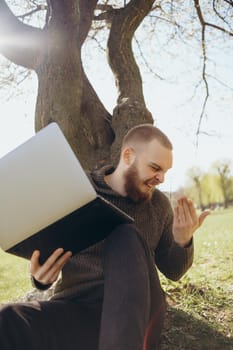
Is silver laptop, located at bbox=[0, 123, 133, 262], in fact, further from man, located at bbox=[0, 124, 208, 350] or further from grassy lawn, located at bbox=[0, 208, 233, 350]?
grassy lawn, located at bbox=[0, 208, 233, 350]

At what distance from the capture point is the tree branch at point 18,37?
397cm

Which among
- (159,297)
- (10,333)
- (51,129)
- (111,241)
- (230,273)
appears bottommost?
(230,273)

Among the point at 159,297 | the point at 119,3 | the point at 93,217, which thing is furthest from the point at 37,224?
the point at 119,3

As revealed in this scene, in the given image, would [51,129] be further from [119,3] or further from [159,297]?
[119,3]

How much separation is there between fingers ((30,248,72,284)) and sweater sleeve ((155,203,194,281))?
0.64 meters

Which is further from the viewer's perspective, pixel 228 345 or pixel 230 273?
pixel 230 273

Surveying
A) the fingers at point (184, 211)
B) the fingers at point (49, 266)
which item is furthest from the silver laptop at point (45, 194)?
the fingers at point (184, 211)

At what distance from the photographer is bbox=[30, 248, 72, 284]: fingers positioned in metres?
1.99

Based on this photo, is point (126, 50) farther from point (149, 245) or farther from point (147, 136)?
point (149, 245)

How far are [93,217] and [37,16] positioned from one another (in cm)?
438

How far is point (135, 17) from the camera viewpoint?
4.43 m

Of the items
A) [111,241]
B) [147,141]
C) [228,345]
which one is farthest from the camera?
[228,345]

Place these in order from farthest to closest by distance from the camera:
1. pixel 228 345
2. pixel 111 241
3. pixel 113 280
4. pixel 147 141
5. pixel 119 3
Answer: pixel 119 3 → pixel 228 345 → pixel 147 141 → pixel 111 241 → pixel 113 280

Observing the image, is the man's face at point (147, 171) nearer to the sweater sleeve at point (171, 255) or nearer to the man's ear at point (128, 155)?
the man's ear at point (128, 155)
